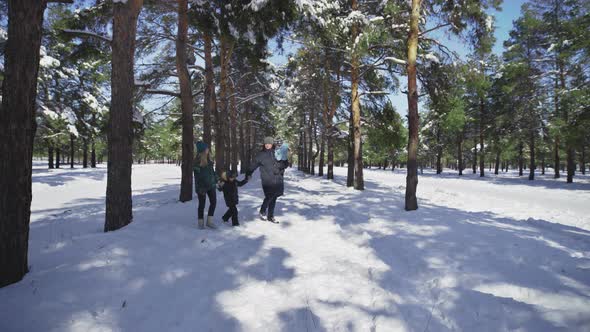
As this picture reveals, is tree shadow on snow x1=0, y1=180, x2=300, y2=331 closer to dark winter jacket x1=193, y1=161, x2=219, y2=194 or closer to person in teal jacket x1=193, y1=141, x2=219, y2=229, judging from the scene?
person in teal jacket x1=193, y1=141, x2=219, y2=229

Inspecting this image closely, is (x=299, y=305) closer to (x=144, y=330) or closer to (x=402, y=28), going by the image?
(x=144, y=330)

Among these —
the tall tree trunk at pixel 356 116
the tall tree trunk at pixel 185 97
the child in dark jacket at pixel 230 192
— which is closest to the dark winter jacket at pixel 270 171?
the child in dark jacket at pixel 230 192

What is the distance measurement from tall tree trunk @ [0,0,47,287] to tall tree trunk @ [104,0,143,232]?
1779 millimetres

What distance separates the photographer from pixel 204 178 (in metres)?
5.38

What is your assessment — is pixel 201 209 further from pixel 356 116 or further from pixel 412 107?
pixel 356 116

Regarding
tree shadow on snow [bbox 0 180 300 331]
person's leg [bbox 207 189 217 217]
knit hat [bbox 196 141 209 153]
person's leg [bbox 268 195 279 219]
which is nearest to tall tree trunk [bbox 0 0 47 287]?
tree shadow on snow [bbox 0 180 300 331]

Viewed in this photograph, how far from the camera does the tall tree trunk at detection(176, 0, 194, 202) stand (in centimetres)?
784

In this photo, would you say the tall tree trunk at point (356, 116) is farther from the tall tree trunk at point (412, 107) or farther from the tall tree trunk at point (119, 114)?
the tall tree trunk at point (119, 114)

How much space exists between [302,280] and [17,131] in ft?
12.2

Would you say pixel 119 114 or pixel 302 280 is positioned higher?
pixel 119 114

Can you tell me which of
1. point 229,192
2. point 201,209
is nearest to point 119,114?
point 201,209

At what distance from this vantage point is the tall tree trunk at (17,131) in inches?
112

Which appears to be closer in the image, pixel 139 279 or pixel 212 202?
pixel 139 279

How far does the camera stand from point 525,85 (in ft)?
62.0
